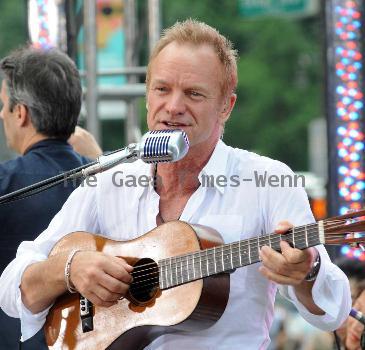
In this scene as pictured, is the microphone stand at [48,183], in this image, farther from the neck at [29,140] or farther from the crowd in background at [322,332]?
the crowd in background at [322,332]

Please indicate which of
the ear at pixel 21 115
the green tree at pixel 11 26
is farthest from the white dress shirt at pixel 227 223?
the green tree at pixel 11 26

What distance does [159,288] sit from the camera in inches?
154

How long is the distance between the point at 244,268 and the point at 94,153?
7.49 feet

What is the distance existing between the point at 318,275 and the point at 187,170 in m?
0.78

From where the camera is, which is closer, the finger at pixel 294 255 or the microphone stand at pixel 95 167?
the finger at pixel 294 255

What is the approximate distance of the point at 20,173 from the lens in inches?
193

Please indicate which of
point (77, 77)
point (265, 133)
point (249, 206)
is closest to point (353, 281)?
point (77, 77)

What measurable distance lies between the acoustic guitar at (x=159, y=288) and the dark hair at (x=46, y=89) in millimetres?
990

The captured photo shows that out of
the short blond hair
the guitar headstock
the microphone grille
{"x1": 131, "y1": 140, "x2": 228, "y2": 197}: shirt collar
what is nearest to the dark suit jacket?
{"x1": 131, "y1": 140, "x2": 228, "y2": 197}: shirt collar

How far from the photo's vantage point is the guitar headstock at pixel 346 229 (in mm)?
3279

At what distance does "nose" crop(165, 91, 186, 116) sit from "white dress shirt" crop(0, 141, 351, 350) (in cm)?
22

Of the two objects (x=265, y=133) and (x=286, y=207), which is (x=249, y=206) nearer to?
(x=286, y=207)

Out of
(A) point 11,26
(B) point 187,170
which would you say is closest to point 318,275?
(B) point 187,170

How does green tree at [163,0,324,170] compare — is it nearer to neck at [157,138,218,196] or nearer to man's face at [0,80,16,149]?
man's face at [0,80,16,149]
